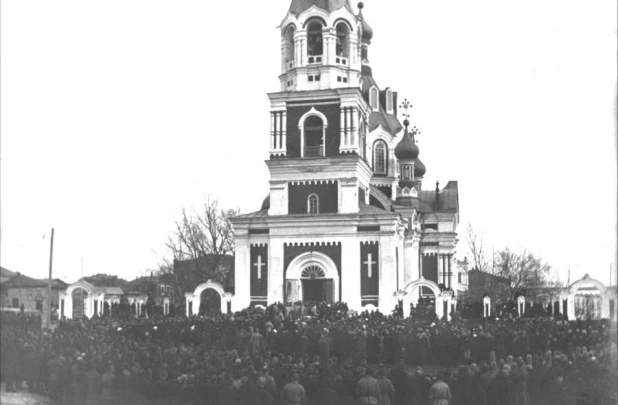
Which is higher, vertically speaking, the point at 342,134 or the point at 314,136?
the point at 314,136

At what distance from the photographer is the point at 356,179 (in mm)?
37344

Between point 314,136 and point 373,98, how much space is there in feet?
54.4

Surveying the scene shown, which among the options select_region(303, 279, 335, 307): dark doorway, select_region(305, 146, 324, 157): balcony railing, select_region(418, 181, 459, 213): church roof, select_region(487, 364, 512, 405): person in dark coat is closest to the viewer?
select_region(487, 364, 512, 405): person in dark coat

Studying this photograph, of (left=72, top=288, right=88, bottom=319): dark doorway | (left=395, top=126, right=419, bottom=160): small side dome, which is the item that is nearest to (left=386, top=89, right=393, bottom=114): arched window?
(left=395, top=126, right=419, bottom=160): small side dome

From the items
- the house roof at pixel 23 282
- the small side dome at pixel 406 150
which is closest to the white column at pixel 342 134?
the small side dome at pixel 406 150

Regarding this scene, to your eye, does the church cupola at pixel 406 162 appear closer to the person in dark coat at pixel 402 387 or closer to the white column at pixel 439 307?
the white column at pixel 439 307

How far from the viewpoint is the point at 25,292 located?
Result: 15.4 meters

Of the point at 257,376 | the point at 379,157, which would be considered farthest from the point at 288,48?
the point at 257,376

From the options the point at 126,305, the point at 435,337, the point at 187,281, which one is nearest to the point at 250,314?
the point at 126,305

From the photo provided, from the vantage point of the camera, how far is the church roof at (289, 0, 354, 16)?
124 ft

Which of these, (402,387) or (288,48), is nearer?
(402,387)

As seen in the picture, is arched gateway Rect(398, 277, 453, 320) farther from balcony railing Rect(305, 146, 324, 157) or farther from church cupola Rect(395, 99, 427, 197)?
church cupola Rect(395, 99, 427, 197)

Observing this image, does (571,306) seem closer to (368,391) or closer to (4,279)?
(368,391)

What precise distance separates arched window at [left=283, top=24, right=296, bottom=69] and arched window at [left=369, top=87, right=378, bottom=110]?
50.5 feet
